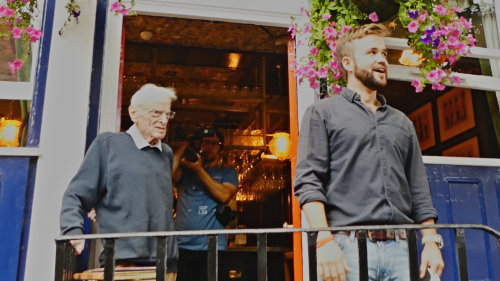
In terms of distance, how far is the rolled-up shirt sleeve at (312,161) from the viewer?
2303mm

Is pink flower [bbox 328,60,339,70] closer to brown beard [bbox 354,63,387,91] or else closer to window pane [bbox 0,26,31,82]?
brown beard [bbox 354,63,387,91]

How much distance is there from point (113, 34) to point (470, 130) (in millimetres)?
3718

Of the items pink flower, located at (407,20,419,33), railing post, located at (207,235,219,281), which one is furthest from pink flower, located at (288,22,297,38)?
railing post, located at (207,235,219,281)

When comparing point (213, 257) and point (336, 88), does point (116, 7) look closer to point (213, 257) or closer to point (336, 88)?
point (336, 88)

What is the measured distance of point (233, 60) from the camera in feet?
23.6

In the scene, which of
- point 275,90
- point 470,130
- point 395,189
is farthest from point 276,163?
point 395,189

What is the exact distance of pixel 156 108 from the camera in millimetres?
3053

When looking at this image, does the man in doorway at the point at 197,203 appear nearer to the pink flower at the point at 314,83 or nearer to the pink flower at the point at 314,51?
the pink flower at the point at 314,83

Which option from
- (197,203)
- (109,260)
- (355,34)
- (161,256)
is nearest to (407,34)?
(355,34)

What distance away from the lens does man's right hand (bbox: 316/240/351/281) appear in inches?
83.0

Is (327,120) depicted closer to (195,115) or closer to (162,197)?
(162,197)

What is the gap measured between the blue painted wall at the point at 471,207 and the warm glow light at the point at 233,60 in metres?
3.75

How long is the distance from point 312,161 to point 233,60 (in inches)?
197

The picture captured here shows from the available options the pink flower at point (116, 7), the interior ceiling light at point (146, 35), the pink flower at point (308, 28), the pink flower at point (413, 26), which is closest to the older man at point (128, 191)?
the pink flower at point (116, 7)
